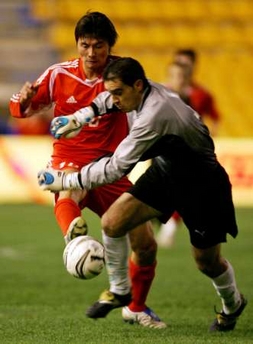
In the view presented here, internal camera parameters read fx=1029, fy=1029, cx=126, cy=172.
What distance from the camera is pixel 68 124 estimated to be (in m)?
6.31

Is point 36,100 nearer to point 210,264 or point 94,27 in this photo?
point 94,27

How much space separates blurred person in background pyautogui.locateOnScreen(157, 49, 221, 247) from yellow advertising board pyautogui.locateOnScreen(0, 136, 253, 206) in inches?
165

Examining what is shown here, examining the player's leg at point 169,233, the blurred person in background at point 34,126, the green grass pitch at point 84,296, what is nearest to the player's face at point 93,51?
the green grass pitch at point 84,296

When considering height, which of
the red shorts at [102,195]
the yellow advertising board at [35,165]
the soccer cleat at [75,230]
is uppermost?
the soccer cleat at [75,230]

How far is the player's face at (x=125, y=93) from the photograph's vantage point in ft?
19.8

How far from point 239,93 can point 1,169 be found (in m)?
6.72

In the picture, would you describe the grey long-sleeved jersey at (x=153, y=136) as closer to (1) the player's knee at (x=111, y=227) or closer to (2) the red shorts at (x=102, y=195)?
(1) the player's knee at (x=111, y=227)

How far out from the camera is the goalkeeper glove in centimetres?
631

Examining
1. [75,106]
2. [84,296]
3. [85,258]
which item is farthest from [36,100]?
[84,296]

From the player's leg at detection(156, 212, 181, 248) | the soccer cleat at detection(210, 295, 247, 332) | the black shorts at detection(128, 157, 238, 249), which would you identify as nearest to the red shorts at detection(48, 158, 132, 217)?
the black shorts at detection(128, 157, 238, 249)

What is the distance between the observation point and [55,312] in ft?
25.3

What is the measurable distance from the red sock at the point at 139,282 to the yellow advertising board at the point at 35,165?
1061cm

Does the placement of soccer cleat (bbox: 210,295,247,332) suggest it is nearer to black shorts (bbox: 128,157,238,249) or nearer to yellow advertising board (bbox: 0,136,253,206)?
black shorts (bbox: 128,157,238,249)

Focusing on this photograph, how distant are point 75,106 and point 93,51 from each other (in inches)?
17.1
